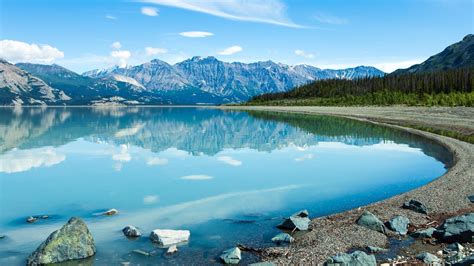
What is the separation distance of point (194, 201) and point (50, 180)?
1294cm

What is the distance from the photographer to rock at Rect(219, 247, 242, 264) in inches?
553

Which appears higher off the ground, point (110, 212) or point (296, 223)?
point (296, 223)

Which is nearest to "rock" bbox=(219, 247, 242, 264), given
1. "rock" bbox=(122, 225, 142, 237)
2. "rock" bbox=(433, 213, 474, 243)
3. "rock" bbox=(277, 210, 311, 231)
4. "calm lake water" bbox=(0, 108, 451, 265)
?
"calm lake water" bbox=(0, 108, 451, 265)

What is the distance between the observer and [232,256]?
46.4ft

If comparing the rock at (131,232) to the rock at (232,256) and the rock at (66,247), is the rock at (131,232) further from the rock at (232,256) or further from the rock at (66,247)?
the rock at (232,256)

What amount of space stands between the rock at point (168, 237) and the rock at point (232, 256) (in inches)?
96.3

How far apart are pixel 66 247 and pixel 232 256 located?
5875mm

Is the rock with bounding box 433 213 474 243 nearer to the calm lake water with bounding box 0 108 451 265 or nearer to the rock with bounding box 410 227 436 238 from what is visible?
the rock with bounding box 410 227 436 238

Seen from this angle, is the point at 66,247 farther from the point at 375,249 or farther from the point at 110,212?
the point at 375,249

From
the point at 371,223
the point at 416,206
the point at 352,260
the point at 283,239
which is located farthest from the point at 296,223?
the point at 416,206

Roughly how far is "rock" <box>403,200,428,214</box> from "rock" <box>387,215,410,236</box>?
2.34 metres

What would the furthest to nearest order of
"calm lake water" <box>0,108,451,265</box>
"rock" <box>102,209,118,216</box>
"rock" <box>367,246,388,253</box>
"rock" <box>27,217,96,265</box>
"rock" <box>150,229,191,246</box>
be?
"rock" <box>102,209,118,216</box>, "calm lake water" <box>0,108,451,265</box>, "rock" <box>150,229,191,246</box>, "rock" <box>367,246,388,253</box>, "rock" <box>27,217,96,265</box>

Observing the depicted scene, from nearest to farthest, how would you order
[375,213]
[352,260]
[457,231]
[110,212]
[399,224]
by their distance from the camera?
[352,260] → [457,231] → [399,224] → [375,213] → [110,212]

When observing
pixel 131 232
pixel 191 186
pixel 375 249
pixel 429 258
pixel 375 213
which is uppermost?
pixel 429 258
